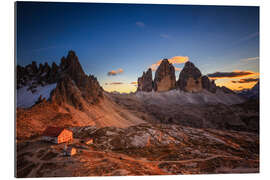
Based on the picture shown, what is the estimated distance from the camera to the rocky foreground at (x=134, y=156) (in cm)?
706

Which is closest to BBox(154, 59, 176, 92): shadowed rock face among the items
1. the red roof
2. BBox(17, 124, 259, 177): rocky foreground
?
BBox(17, 124, 259, 177): rocky foreground

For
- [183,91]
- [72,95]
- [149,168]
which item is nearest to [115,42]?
[149,168]

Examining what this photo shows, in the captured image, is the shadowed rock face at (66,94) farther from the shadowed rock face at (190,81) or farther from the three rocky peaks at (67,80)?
the shadowed rock face at (190,81)

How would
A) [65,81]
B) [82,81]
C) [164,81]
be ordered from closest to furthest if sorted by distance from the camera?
[65,81] → [82,81] → [164,81]

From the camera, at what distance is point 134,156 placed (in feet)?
28.6

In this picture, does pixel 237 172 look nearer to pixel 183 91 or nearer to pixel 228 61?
pixel 228 61

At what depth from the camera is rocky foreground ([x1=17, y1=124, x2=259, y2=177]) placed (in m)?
7.06

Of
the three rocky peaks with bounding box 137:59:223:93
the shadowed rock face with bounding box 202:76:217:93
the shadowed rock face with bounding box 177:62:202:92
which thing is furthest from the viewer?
the shadowed rock face with bounding box 202:76:217:93

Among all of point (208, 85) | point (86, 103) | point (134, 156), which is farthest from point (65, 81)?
point (208, 85)

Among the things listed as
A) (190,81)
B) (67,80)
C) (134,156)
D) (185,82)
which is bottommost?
(134,156)

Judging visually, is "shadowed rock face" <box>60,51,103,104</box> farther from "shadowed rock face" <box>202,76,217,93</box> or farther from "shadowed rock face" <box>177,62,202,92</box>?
"shadowed rock face" <box>202,76,217,93</box>

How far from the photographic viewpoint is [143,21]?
1077cm

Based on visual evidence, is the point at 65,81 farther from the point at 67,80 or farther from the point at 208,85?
the point at 208,85

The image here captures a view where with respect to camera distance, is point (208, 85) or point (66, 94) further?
point (208, 85)
